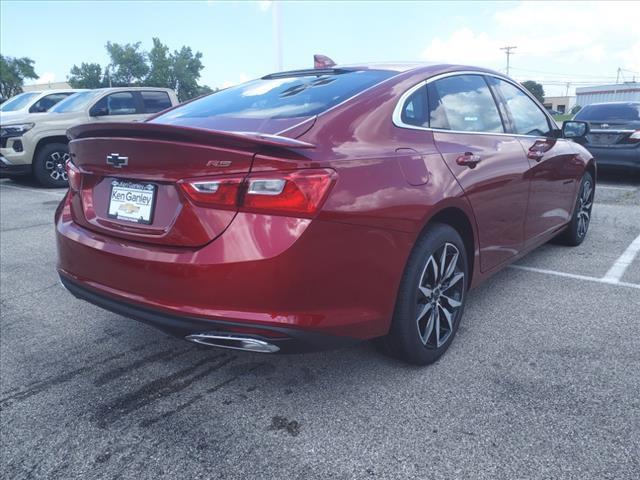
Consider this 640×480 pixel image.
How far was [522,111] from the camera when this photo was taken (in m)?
3.93

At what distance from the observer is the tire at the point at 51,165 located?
9.68 meters

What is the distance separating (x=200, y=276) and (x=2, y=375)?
1.49 meters

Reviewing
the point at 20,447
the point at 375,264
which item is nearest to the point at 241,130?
the point at 375,264

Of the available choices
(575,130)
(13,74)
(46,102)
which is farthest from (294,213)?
(13,74)

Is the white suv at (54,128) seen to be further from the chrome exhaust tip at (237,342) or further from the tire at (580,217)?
the chrome exhaust tip at (237,342)

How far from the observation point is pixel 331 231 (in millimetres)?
2064

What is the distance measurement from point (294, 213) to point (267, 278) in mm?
271

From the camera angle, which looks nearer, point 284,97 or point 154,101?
point 284,97

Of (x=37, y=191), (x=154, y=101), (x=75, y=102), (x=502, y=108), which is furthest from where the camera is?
(x=154, y=101)

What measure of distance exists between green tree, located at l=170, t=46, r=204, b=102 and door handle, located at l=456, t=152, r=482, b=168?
93398 mm

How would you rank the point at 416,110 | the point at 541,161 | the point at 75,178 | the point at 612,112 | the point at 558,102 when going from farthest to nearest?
1. the point at 558,102
2. the point at 612,112
3. the point at 541,161
4. the point at 416,110
5. the point at 75,178

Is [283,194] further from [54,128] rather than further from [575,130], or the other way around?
[54,128]

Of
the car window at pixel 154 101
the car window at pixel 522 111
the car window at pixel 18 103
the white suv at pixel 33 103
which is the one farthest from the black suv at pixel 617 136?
the car window at pixel 18 103

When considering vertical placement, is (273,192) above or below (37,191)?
above
